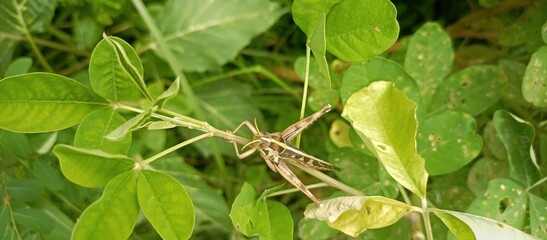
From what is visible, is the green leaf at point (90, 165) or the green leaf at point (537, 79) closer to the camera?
the green leaf at point (90, 165)

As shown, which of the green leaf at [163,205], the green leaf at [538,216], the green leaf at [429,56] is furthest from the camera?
the green leaf at [429,56]

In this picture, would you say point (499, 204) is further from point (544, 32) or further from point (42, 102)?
point (42, 102)

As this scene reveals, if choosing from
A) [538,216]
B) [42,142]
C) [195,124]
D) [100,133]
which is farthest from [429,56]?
[42,142]

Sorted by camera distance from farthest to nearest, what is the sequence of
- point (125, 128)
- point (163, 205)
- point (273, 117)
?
1. point (273, 117)
2. point (163, 205)
3. point (125, 128)

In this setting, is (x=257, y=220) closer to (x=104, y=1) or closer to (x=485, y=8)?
(x=104, y=1)

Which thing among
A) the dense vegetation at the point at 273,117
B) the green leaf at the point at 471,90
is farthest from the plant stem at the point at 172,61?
the green leaf at the point at 471,90

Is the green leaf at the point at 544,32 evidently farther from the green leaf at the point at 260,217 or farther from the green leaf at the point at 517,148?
the green leaf at the point at 260,217

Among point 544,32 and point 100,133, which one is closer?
point 100,133
